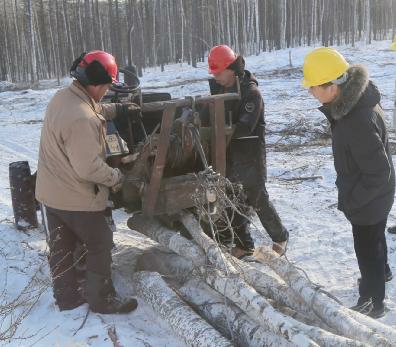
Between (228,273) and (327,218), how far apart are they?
8.60ft

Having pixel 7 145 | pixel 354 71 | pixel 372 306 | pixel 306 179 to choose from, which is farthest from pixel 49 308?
pixel 7 145

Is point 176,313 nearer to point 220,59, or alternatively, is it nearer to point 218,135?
point 218,135

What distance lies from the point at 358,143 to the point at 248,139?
4.37ft

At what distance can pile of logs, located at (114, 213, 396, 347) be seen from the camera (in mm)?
2859

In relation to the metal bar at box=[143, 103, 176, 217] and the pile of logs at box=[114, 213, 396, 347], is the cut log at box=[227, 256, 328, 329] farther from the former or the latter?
the metal bar at box=[143, 103, 176, 217]

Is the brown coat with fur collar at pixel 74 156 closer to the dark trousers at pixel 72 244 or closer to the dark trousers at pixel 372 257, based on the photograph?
the dark trousers at pixel 72 244

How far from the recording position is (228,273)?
136 inches

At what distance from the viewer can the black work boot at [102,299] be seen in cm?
380

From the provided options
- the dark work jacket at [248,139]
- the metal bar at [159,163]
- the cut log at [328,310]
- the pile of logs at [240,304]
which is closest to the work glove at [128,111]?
the metal bar at [159,163]

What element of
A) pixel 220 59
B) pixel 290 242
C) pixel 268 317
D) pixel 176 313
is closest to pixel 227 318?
pixel 176 313

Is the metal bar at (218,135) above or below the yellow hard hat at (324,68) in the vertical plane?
below

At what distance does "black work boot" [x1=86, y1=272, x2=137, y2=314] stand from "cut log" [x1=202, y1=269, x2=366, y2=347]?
2.30 feet

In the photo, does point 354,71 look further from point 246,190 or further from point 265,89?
point 265,89

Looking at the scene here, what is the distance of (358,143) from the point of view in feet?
10.8
